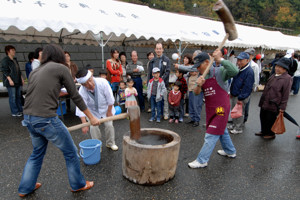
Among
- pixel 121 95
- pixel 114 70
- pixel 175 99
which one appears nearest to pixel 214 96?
pixel 175 99

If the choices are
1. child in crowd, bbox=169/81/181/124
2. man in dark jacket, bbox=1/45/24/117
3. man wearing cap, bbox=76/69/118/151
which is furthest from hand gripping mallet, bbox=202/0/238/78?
man in dark jacket, bbox=1/45/24/117

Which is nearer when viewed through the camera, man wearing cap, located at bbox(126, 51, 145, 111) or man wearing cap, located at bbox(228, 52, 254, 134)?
man wearing cap, located at bbox(228, 52, 254, 134)

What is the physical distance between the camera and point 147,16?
7.45m

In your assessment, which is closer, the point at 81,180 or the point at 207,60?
the point at 81,180

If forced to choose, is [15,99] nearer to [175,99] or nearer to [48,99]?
[48,99]

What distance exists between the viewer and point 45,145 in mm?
2357

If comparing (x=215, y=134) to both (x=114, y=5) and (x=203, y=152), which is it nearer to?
(x=203, y=152)

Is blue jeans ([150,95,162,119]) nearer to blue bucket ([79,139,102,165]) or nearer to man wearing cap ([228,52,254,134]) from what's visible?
man wearing cap ([228,52,254,134])

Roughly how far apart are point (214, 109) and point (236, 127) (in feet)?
7.36

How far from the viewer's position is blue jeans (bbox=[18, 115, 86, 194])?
6.88ft

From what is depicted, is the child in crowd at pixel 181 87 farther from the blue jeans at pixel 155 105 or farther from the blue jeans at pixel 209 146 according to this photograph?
the blue jeans at pixel 209 146

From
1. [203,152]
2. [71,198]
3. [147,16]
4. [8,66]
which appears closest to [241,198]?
[203,152]

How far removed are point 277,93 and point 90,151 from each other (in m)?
3.89

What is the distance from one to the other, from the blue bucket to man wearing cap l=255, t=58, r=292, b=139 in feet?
12.0
